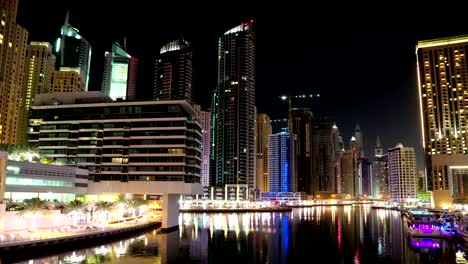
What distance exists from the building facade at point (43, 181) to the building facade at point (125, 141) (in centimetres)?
442

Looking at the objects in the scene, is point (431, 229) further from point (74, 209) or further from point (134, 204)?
point (134, 204)

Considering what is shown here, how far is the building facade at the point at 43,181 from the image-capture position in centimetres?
8788

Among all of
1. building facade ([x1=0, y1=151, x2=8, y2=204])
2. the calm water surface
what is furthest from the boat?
building facade ([x1=0, y1=151, x2=8, y2=204])

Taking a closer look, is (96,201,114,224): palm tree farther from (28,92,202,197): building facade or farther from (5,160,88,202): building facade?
(5,160,88,202): building facade

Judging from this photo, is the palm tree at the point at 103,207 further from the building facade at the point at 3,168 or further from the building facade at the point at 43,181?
the building facade at the point at 3,168

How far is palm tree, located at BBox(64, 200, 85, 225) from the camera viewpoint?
8451 cm

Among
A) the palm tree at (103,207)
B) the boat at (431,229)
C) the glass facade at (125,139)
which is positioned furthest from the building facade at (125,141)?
the boat at (431,229)

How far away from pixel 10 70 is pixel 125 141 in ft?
367

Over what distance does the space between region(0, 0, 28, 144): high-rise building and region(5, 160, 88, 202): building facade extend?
91.1 meters

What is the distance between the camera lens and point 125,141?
110 m

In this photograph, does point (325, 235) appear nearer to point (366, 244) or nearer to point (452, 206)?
point (366, 244)

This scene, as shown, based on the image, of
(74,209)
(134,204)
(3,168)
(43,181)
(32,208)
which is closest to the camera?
(32,208)

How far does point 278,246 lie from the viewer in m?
80.2

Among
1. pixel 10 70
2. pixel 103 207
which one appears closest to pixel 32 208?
pixel 103 207
